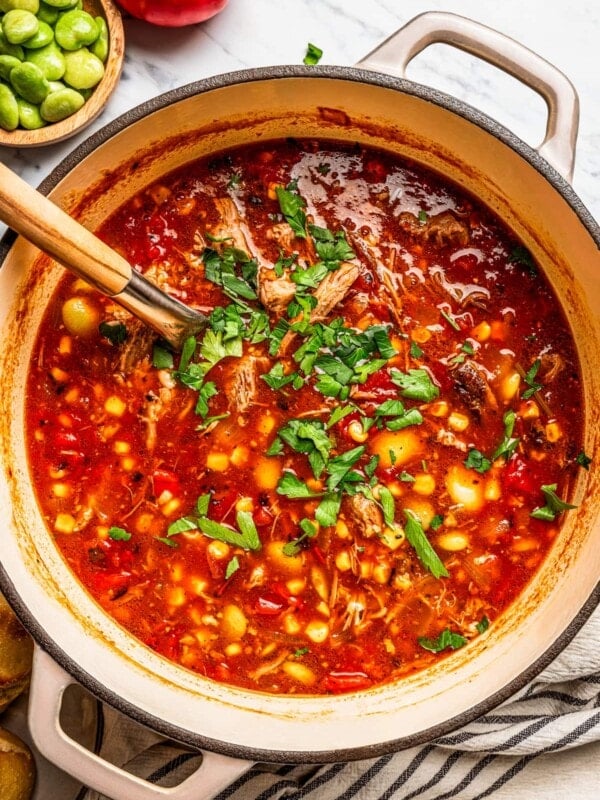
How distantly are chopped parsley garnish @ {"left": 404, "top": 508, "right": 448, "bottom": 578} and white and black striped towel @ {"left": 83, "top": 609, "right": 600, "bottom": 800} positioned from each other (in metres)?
0.68

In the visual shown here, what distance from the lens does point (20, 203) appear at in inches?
121

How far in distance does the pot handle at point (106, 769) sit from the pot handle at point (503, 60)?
8.91 feet

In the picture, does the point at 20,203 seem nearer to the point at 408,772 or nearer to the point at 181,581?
the point at 181,581

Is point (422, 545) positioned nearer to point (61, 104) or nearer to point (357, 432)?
point (357, 432)

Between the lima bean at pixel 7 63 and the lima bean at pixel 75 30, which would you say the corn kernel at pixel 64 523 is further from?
the lima bean at pixel 75 30

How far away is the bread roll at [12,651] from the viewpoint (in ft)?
13.0

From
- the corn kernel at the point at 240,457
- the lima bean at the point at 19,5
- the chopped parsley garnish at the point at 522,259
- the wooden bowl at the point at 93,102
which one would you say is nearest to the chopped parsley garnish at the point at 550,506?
the chopped parsley garnish at the point at 522,259

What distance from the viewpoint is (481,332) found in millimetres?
3766

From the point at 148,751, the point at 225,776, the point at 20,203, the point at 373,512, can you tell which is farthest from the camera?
the point at 148,751

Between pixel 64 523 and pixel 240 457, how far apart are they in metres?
0.85

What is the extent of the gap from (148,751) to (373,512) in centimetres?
154

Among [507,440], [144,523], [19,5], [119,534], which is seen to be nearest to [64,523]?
[119,534]

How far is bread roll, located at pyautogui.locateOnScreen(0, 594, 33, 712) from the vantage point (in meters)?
3.96

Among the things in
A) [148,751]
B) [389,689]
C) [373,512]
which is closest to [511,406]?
[373,512]
